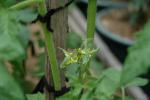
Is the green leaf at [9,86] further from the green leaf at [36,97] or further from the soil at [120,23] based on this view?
the soil at [120,23]

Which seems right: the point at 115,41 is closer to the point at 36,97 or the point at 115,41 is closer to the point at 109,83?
the point at 109,83

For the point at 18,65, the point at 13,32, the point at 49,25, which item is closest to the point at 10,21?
the point at 13,32

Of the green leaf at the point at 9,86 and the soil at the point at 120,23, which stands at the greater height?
the green leaf at the point at 9,86

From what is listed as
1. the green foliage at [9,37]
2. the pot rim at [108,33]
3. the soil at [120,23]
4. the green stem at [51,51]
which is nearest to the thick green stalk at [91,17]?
the green stem at [51,51]

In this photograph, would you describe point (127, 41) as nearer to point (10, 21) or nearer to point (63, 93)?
point (63, 93)

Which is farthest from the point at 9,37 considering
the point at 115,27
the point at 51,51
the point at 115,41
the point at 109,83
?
the point at 115,27

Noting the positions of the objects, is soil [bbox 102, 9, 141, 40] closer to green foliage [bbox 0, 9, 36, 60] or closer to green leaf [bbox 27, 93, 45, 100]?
green leaf [bbox 27, 93, 45, 100]
